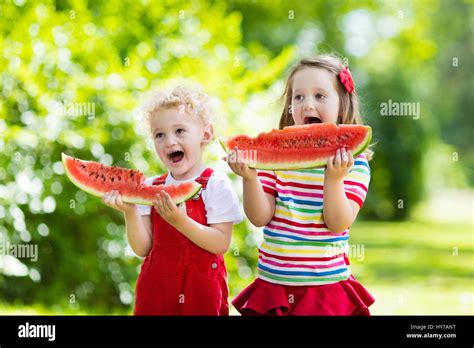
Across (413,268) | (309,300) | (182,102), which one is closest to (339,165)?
(309,300)

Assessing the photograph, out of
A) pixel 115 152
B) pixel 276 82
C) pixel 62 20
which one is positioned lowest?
pixel 115 152

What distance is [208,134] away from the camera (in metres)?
3.44

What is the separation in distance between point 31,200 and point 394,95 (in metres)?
7.89

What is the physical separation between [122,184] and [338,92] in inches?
42.7

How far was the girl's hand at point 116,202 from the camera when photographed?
3.19 m

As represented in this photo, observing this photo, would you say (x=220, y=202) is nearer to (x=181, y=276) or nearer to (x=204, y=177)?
(x=204, y=177)

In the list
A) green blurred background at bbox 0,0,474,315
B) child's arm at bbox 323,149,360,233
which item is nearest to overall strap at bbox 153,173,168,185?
child's arm at bbox 323,149,360,233

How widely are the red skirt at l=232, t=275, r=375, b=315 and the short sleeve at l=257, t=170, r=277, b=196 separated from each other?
0.41m

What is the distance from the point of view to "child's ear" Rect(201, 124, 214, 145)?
3414 millimetres

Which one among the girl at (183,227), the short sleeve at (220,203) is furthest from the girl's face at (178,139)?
the short sleeve at (220,203)

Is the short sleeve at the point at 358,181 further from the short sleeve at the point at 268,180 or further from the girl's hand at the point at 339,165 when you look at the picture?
the short sleeve at the point at 268,180

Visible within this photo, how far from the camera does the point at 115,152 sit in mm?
5711
